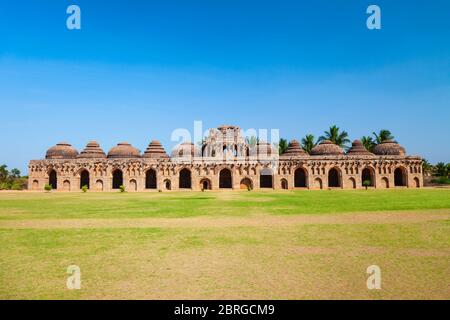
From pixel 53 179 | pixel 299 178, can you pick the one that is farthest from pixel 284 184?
pixel 53 179

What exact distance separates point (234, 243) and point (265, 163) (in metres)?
41.9

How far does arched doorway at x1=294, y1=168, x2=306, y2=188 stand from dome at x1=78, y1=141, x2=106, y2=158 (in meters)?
33.5

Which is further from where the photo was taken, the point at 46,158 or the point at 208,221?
the point at 46,158

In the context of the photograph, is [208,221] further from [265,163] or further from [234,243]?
[265,163]

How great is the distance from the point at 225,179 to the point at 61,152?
27.8 meters

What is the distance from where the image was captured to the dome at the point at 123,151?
2168 inches

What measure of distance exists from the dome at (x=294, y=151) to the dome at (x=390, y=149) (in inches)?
534

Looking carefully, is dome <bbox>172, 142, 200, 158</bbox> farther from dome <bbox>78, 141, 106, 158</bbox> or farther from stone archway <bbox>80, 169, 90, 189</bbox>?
stone archway <bbox>80, 169, 90, 189</bbox>

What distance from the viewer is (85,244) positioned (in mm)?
10008

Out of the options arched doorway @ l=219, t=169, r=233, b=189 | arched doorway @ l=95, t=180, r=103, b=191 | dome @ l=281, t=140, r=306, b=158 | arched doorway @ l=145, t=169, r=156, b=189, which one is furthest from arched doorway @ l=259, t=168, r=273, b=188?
arched doorway @ l=95, t=180, r=103, b=191

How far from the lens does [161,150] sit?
57312 millimetres

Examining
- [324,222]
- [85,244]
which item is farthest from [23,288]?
[324,222]

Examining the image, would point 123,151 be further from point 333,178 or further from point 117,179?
point 333,178

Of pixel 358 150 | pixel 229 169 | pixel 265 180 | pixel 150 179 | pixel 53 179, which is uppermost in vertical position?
pixel 358 150
